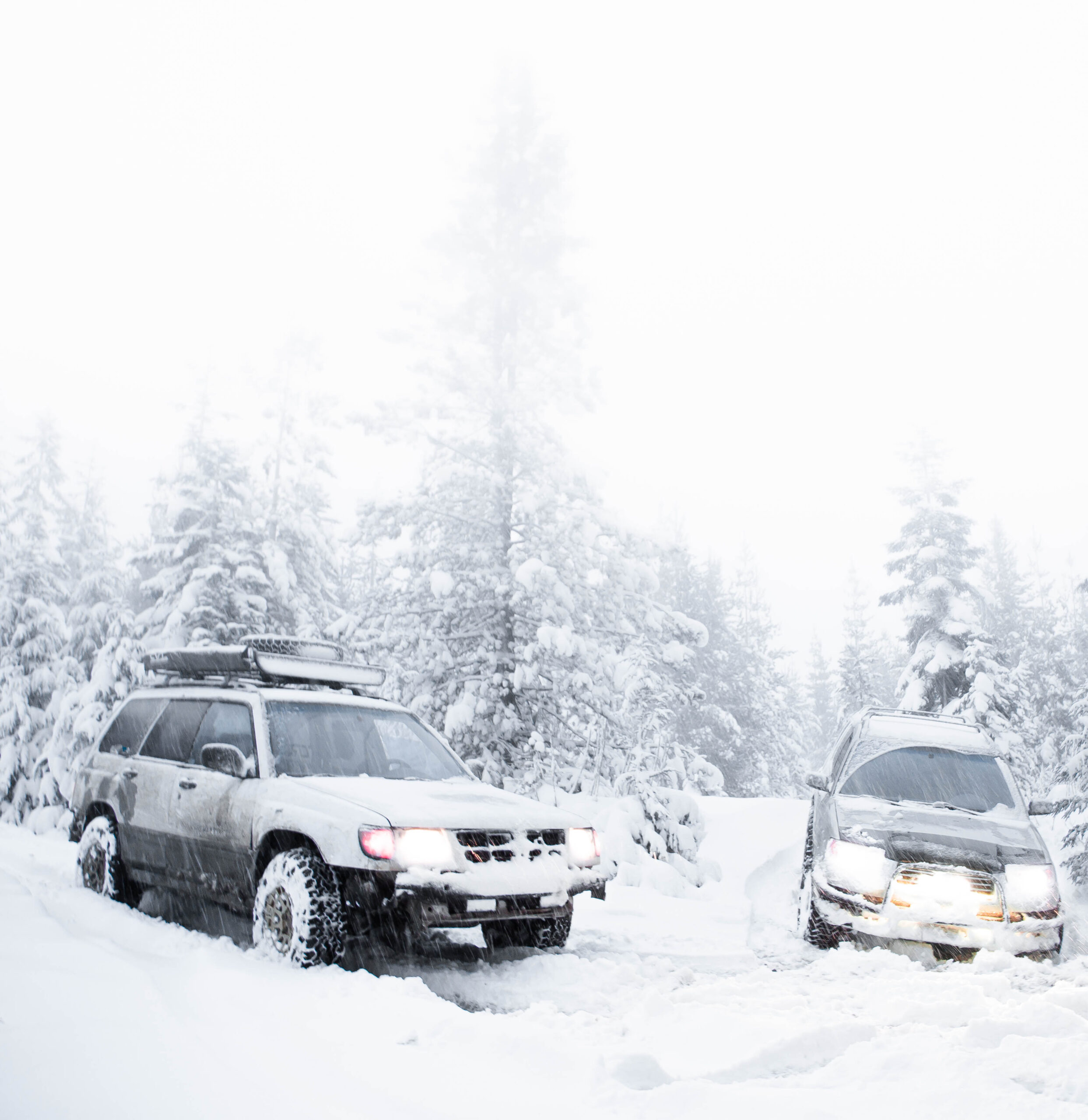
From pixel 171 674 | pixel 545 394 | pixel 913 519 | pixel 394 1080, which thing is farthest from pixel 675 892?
pixel 913 519

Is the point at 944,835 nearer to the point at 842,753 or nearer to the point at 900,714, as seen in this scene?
the point at 842,753

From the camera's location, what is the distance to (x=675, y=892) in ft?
29.3

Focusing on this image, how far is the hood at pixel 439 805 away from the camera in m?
5.02

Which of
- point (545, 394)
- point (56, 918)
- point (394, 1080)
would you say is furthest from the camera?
point (545, 394)

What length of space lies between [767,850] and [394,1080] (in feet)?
30.6

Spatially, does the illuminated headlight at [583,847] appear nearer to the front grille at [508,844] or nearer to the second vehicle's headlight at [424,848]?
the front grille at [508,844]

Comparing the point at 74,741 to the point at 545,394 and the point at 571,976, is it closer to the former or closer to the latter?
the point at 545,394

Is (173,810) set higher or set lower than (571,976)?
higher

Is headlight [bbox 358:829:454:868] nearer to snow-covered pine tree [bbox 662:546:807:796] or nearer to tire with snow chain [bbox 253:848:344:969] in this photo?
tire with snow chain [bbox 253:848:344:969]

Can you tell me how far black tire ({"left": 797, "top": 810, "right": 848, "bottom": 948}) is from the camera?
20.2 feet

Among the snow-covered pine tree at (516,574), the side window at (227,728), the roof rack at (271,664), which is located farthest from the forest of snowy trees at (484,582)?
the side window at (227,728)

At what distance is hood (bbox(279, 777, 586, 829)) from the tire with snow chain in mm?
428

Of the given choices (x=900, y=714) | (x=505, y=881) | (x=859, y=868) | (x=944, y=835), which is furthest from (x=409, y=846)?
(x=900, y=714)

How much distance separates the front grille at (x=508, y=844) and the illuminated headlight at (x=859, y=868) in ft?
6.84
